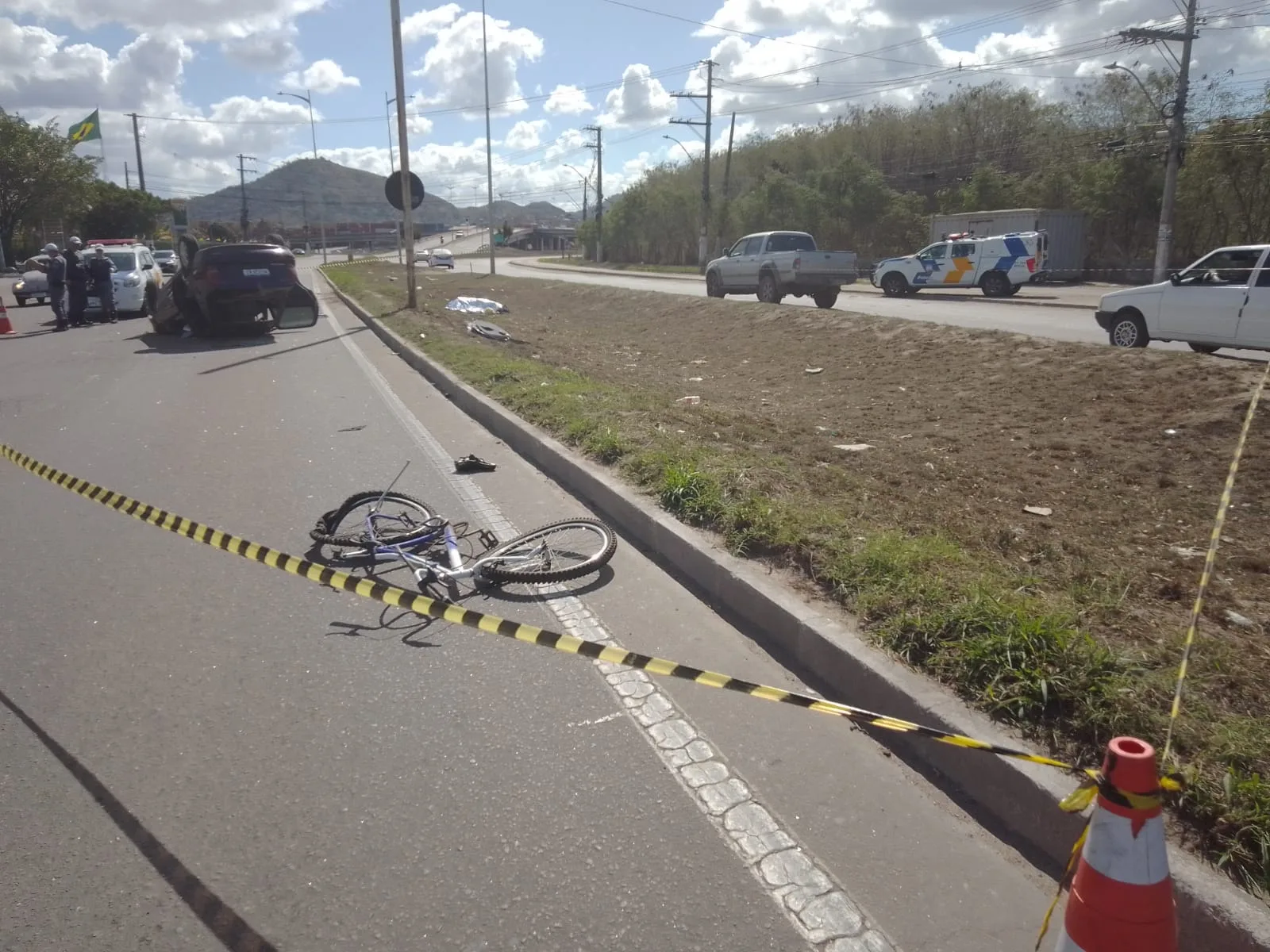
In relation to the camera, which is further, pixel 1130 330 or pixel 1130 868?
pixel 1130 330

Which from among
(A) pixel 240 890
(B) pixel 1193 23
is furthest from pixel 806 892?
(B) pixel 1193 23

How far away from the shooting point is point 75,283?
806 inches

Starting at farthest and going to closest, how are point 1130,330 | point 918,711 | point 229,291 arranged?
point 229,291 < point 1130,330 < point 918,711

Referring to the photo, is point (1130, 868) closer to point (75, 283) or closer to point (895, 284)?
point (75, 283)

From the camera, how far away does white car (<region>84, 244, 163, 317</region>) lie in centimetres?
2273

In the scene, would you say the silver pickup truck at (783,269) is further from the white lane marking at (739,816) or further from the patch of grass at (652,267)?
the patch of grass at (652,267)

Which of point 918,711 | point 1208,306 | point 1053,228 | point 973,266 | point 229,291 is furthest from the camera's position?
point 1053,228

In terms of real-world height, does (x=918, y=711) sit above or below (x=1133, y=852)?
below

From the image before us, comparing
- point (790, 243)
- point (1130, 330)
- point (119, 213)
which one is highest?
point (119, 213)

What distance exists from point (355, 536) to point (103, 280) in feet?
63.2

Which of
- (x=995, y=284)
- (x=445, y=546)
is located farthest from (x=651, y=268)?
(x=445, y=546)

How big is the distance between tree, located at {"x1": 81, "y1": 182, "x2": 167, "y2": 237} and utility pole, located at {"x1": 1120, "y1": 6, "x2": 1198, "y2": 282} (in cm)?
6405

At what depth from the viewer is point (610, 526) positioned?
253 inches

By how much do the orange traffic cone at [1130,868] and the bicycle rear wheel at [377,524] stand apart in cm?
400
